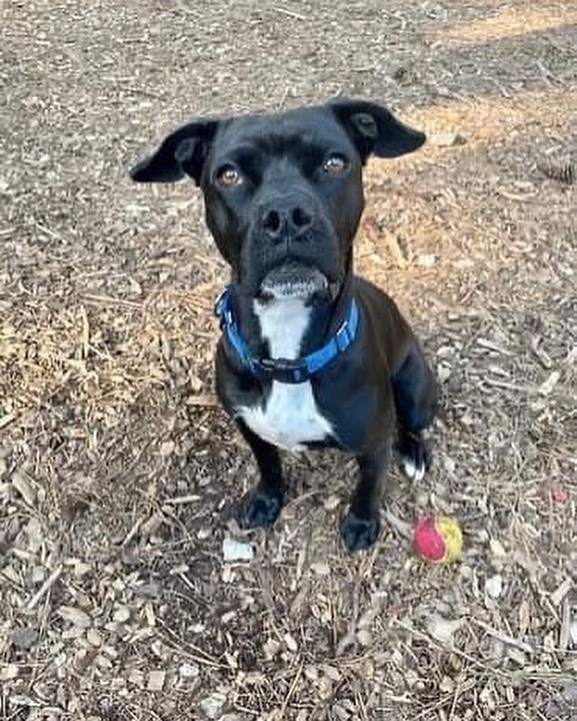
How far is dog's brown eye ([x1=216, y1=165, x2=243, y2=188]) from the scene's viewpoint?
2797mm

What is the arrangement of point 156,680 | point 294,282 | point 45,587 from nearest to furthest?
point 294,282 → point 156,680 → point 45,587

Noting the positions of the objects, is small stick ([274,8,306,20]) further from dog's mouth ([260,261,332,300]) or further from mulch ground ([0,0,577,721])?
dog's mouth ([260,261,332,300])

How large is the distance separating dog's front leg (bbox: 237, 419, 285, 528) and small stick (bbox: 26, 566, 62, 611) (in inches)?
25.7

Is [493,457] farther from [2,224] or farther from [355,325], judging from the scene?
[2,224]

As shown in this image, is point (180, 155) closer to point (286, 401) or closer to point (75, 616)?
point (286, 401)

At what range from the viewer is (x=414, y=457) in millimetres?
3756

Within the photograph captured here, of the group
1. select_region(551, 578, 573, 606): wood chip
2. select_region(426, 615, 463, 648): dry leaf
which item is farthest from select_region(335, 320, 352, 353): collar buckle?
select_region(551, 578, 573, 606): wood chip

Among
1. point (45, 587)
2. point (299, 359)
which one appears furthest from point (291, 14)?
point (45, 587)

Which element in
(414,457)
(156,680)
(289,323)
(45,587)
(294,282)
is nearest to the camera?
(294,282)

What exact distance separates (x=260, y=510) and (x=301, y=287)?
1191mm

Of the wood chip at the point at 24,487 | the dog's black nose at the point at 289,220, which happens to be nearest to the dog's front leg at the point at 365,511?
the dog's black nose at the point at 289,220

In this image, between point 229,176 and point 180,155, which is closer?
point 229,176

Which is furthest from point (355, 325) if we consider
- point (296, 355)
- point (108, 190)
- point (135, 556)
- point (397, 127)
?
point (108, 190)

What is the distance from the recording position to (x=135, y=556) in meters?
3.67
